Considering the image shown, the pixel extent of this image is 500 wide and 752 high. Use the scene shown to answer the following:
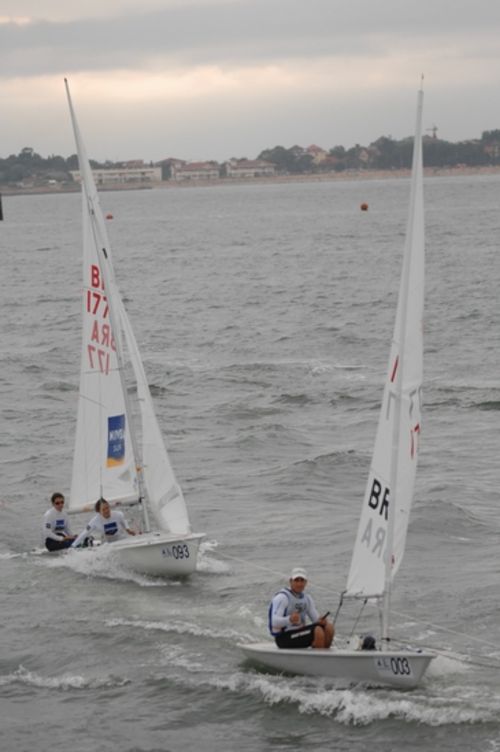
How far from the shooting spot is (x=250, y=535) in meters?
26.3

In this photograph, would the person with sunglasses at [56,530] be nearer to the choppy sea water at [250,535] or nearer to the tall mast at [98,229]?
the choppy sea water at [250,535]

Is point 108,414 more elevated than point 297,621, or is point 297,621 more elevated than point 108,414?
point 108,414

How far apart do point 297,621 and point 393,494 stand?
243cm

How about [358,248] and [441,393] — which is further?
[358,248]

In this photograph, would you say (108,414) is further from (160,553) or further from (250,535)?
(250,535)

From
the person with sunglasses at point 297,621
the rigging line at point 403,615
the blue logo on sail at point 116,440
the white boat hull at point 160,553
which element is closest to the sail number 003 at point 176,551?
the white boat hull at point 160,553

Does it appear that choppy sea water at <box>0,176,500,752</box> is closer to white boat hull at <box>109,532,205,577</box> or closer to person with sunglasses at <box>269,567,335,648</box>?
white boat hull at <box>109,532,205,577</box>

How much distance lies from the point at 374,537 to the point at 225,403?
2418cm

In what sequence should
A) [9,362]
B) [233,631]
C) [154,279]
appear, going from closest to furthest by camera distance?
[233,631]
[9,362]
[154,279]

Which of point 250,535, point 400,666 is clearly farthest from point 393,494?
point 250,535

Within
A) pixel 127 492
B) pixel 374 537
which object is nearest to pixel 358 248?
pixel 127 492

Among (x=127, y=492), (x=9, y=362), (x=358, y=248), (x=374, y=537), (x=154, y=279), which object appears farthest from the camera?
(x=358, y=248)

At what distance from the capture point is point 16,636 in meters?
20.8

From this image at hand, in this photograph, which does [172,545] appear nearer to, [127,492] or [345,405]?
[127,492]
